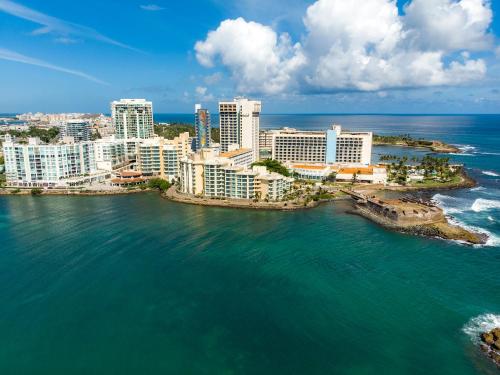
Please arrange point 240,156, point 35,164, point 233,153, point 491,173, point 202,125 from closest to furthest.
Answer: point 35,164 → point 233,153 → point 240,156 → point 491,173 → point 202,125

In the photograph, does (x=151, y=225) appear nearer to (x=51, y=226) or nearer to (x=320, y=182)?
(x=51, y=226)

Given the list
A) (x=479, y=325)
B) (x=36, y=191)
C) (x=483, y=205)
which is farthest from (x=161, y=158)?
(x=479, y=325)

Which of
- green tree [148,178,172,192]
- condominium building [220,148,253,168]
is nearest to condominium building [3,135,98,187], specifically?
green tree [148,178,172,192]

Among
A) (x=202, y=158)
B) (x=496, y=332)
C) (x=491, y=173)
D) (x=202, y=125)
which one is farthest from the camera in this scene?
(x=202, y=125)

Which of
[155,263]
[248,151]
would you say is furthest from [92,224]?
[248,151]

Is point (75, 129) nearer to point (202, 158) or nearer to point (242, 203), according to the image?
point (202, 158)

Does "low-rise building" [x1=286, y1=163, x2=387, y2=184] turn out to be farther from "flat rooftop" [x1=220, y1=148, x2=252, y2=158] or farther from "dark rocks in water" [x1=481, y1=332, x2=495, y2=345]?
"dark rocks in water" [x1=481, y1=332, x2=495, y2=345]
